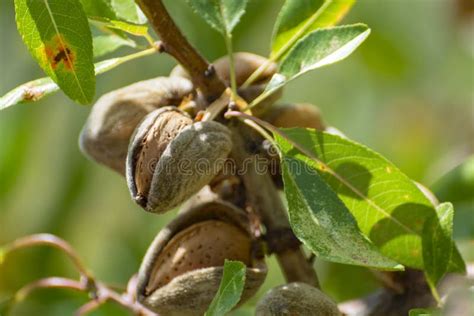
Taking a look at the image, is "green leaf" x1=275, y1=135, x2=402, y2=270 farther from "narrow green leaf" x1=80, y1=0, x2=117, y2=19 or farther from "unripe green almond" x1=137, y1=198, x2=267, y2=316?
"narrow green leaf" x1=80, y1=0, x2=117, y2=19

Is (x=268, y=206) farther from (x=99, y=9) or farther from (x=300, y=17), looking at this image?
(x=99, y=9)

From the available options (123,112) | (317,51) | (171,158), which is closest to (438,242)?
(317,51)

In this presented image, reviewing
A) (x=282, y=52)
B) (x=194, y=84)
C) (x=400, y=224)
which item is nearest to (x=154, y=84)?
(x=194, y=84)

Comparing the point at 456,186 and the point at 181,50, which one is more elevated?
the point at 181,50

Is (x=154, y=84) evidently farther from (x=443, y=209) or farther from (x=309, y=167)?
(x=443, y=209)

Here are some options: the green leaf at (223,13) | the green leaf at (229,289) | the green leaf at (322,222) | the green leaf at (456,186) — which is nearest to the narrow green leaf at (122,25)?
the green leaf at (223,13)
